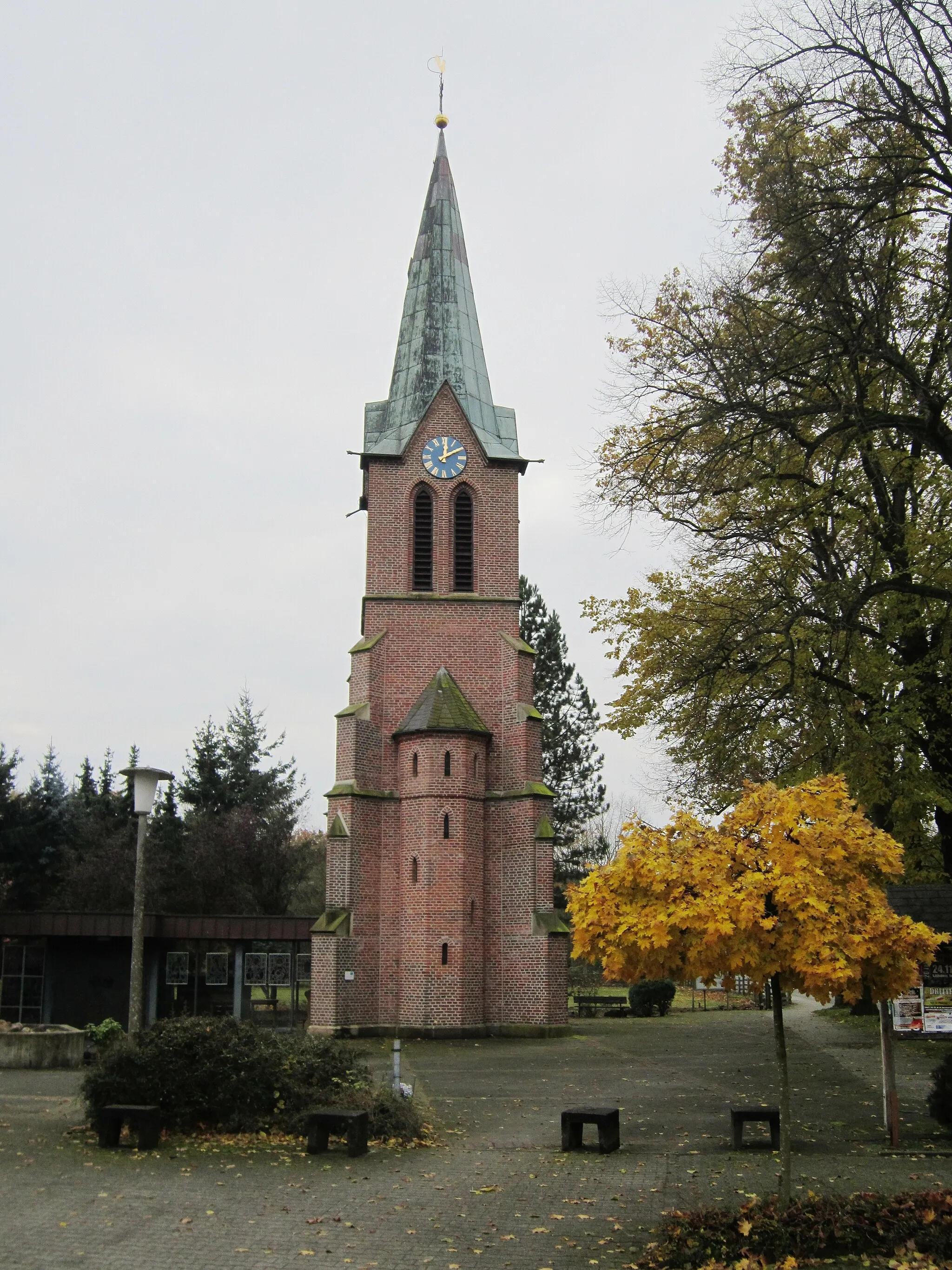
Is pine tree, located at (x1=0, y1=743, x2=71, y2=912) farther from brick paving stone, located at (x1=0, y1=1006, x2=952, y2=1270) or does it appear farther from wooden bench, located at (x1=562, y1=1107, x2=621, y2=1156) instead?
wooden bench, located at (x1=562, y1=1107, x2=621, y2=1156)

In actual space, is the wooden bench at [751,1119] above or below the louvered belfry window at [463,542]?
below

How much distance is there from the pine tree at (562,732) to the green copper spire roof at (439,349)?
19475mm

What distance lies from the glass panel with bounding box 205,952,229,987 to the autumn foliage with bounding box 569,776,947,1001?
26082 mm

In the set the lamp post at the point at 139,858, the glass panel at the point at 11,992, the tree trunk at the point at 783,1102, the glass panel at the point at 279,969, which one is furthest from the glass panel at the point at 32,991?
the tree trunk at the point at 783,1102

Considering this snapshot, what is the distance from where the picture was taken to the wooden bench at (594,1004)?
126ft

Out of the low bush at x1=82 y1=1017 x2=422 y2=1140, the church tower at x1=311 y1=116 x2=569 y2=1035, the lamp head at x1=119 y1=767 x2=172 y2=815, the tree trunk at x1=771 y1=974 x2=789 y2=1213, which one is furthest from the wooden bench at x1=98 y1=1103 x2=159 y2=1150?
the church tower at x1=311 y1=116 x2=569 y2=1035

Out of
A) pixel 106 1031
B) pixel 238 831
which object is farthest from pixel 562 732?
pixel 106 1031

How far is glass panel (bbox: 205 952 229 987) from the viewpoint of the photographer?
33438mm

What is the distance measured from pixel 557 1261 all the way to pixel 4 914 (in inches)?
1019

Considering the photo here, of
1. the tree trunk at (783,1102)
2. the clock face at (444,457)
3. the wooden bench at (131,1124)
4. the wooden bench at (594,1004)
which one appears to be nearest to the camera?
the tree trunk at (783,1102)

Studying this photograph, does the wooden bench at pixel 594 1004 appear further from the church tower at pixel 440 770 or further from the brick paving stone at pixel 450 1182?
the brick paving stone at pixel 450 1182

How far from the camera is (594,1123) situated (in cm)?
1266

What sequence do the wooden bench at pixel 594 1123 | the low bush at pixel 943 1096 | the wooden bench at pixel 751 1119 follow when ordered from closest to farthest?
the wooden bench at pixel 594 1123 → the wooden bench at pixel 751 1119 → the low bush at pixel 943 1096

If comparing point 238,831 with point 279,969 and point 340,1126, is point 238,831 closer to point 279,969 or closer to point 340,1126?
point 279,969
